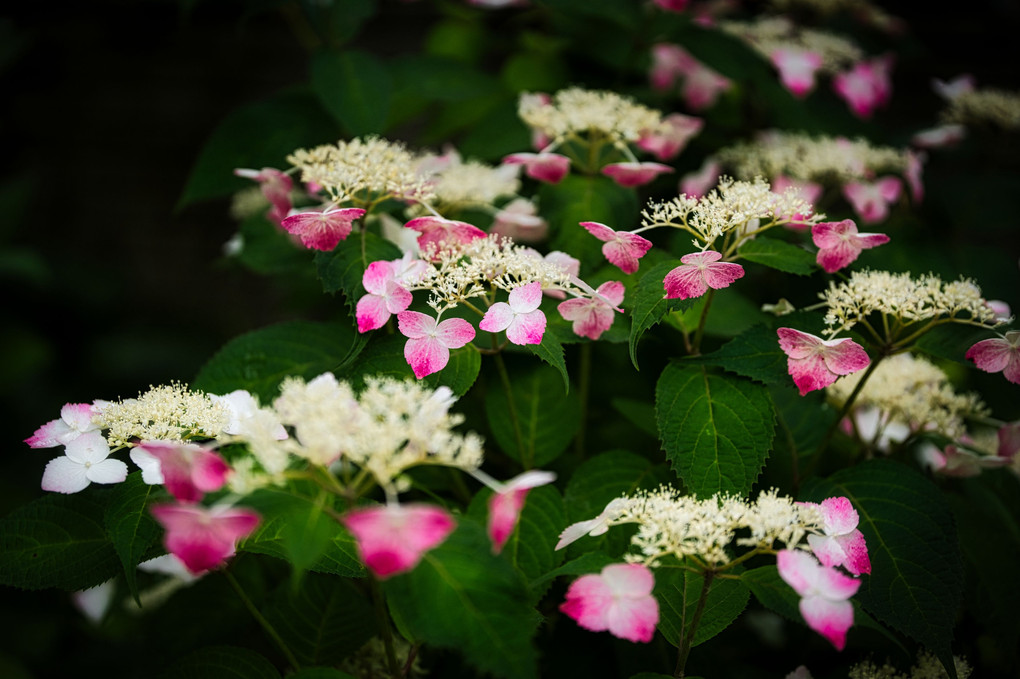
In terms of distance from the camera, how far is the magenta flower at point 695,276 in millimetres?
628

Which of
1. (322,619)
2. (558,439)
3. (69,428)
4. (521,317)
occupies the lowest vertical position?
(322,619)

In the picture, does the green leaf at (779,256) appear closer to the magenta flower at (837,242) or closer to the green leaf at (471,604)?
the magenta flower at (837,242)

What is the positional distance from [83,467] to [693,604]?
1.74 feet

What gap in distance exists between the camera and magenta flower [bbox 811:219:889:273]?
692mm

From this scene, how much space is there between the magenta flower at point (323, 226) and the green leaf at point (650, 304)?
0.28 m

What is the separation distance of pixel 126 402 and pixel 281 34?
2.22 m

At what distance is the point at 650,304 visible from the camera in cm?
63

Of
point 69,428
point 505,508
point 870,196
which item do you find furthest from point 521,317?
point 870,196

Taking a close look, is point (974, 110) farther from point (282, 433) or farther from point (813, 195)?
point (282, 433)

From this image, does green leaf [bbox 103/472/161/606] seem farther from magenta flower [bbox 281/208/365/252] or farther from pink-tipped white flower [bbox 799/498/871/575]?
pink-tipped white flower [bbox 799/498/871/575]

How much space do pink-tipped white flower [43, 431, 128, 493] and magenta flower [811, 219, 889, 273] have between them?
67 cm

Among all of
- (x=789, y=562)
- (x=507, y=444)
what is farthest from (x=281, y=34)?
(x=789, y=562)

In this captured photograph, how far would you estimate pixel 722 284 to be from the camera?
0.63 metres

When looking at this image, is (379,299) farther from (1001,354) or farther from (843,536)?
(1001,354)
